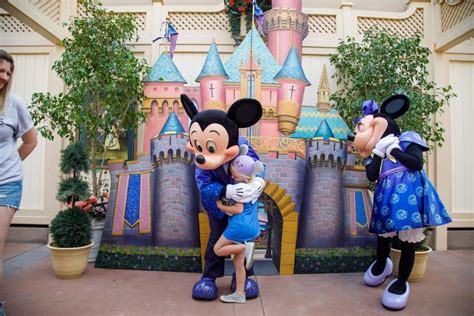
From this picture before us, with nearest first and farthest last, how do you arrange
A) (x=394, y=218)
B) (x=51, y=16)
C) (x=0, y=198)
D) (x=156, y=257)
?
1. (x=0, y=198)
2. (x=394, y=218)
3. (x=156, y=257)
4. (x=51, y=16)

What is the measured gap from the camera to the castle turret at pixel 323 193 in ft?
11.9

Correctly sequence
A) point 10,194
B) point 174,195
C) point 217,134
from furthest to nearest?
1. point 174,195
2. point 217,134
3. point 10,194

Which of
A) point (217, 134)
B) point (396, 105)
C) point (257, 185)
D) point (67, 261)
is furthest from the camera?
point (67, 261)

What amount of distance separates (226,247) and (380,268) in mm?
1696

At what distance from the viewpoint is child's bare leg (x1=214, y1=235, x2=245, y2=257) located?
2803mm

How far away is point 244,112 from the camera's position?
283 cm

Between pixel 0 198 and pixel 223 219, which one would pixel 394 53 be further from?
pixel 0 198

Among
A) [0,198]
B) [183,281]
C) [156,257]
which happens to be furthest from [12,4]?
[183,281]

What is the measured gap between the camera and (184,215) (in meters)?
3.65

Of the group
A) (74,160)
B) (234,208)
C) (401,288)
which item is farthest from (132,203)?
(401,288)

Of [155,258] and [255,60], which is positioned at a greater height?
[255,60]

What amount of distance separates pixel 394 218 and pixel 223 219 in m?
1.52

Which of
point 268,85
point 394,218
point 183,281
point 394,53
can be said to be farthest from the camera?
point 394,53

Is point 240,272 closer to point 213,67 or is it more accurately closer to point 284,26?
point 213,67
